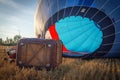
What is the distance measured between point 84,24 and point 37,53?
12.9 feet

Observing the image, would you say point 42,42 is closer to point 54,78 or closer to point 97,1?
point 54,78

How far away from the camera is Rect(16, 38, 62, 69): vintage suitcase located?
5840mm

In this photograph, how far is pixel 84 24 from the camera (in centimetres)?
912

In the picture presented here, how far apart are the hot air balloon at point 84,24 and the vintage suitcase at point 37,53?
200 cm

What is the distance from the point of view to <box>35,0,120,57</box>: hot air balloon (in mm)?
7184

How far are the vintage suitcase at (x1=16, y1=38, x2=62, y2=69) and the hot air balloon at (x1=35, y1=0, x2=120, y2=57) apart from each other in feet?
6.55

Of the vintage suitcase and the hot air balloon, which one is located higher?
the hot air balloon

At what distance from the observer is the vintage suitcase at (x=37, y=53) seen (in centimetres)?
584

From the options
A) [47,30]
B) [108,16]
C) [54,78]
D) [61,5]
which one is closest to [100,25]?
[108,16]

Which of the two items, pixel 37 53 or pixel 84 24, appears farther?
pixel 84 24

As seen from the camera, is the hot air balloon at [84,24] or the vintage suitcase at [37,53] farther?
the hot air balloon at [84,24]

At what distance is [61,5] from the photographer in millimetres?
7426

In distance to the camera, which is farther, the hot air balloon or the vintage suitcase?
the hot air balloon

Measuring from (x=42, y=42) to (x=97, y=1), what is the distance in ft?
9.20
